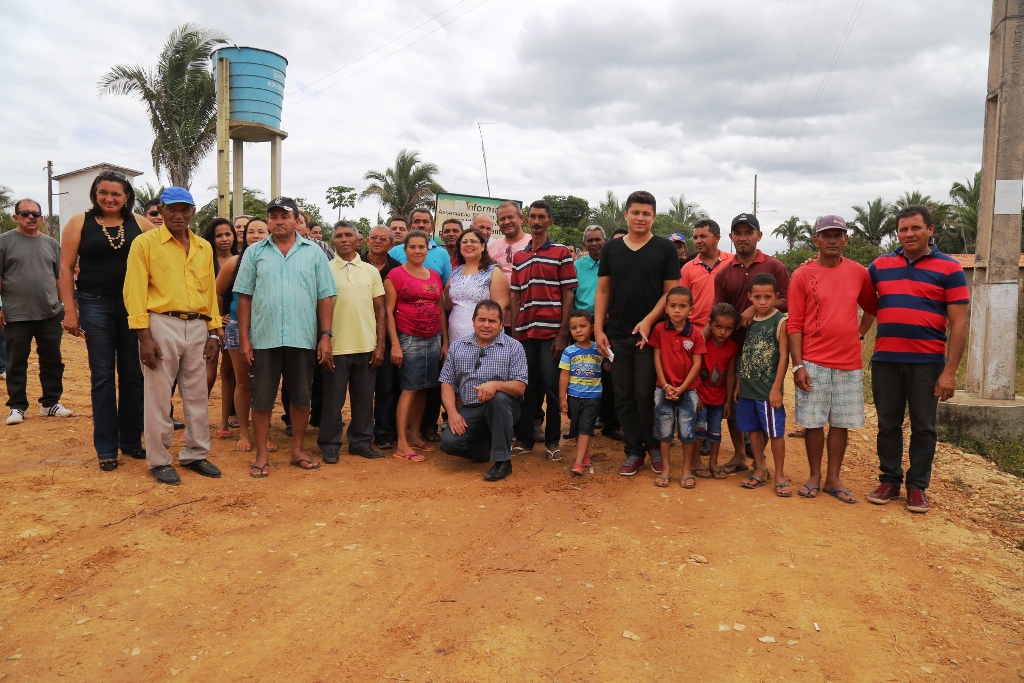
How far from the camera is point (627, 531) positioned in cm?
427

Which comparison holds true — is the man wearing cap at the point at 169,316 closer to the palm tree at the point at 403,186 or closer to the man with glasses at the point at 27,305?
the man with glasses at the point at 27,305

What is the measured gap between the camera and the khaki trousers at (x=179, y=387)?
4781 mm

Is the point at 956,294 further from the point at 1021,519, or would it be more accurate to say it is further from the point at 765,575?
the point at 765,575

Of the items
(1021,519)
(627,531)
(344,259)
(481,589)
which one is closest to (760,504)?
(627,531)

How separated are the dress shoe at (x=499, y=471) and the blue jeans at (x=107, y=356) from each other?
8.95 feet

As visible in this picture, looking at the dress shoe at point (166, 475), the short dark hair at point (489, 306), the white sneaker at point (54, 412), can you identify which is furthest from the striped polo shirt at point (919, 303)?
the white sneaker at point (54, 412)

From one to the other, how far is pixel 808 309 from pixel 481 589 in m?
3.09

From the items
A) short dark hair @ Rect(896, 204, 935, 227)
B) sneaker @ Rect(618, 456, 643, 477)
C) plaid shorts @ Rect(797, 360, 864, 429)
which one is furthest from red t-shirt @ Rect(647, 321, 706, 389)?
short dark hair @ Rect(896, 204, 935, 227)

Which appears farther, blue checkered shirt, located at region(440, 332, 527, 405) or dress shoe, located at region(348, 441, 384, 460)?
dress shoe, located at region(348, 441, 384, 460)

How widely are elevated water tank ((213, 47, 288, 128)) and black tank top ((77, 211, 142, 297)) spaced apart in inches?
406

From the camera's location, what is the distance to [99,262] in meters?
4.90

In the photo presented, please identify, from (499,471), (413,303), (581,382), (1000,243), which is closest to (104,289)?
(413,303)

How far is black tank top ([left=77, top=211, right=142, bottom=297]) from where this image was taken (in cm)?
A: 486

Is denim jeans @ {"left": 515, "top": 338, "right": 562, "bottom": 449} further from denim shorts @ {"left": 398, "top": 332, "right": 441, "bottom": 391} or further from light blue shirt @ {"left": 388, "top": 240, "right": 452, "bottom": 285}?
light blue shirt @ {"left": 388, "top": 240, "right": 452, "bottom": 285}
